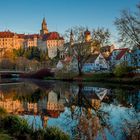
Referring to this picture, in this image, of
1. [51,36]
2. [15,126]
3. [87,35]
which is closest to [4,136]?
[15,126]

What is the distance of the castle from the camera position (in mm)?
159425

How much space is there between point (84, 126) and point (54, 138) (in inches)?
58.6

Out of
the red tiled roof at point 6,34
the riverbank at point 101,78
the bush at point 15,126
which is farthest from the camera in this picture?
the red tiled roof at point 6,34

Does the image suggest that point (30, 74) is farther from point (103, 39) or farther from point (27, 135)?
point (27, 135)

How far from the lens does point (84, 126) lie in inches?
416

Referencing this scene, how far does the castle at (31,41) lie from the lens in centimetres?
15943

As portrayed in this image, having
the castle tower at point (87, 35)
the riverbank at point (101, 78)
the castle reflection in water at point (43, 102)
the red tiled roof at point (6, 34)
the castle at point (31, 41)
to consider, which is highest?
the red tiled roof at point (6, 34)

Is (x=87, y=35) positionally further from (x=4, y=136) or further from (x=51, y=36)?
(x=51, y=36)

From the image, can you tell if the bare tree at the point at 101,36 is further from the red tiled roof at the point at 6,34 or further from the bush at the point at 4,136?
the red tiled roof at the point at 6,34

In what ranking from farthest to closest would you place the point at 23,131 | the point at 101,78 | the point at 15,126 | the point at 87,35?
1. the point at 87,35
2. the point at 101,78
3. the point at 15,126
4. the point at 23,131

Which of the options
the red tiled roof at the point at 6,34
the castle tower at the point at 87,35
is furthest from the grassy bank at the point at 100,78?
the red tiled roof at the point at 6,34

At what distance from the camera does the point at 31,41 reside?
169250mm

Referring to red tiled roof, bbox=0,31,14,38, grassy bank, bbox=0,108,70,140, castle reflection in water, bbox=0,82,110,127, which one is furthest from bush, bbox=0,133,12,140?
red tiled roof, bbox=0,31,14,38

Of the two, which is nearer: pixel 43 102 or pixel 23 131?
pixel 23 131
